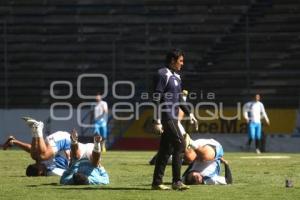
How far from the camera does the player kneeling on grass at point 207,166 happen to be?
14.0 metres

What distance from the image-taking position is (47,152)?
1641 cm

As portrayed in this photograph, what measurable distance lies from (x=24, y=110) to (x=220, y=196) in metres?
21.9

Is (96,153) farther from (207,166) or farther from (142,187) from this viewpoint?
(207,166)

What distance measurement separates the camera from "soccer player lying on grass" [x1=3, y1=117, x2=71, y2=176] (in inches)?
647

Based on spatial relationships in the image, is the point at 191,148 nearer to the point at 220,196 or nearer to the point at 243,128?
the point at 220,196

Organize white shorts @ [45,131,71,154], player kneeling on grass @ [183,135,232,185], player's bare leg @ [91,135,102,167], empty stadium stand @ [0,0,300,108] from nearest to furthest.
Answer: player's bare leg @ [91,135,102,167] < player kneeling on grass @ [183,135,232,185] < white shorts @ [45,131,71,154] < empty stadium stand @ [0,0,300,108]

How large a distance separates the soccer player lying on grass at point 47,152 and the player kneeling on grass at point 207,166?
3.05m

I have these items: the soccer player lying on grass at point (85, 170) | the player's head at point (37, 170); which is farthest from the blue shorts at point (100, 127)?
the soccer player lying on grass at point (85, 170)

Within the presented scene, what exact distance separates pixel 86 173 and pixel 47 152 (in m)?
2.22

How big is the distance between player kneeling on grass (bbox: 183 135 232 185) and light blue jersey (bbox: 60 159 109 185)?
131cm

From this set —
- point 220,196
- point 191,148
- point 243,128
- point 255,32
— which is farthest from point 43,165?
point 255,32

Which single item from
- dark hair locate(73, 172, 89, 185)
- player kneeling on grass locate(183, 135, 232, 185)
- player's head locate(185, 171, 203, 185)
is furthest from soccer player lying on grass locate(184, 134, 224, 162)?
dark hair locate(73, 172, 89, 185)

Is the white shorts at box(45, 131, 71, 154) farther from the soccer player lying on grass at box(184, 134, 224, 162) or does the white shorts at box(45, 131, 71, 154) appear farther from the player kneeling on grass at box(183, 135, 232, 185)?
the soccer player lying on grass at box(184, 134, 224, 162)

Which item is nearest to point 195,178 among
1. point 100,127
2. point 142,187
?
point 142,187
